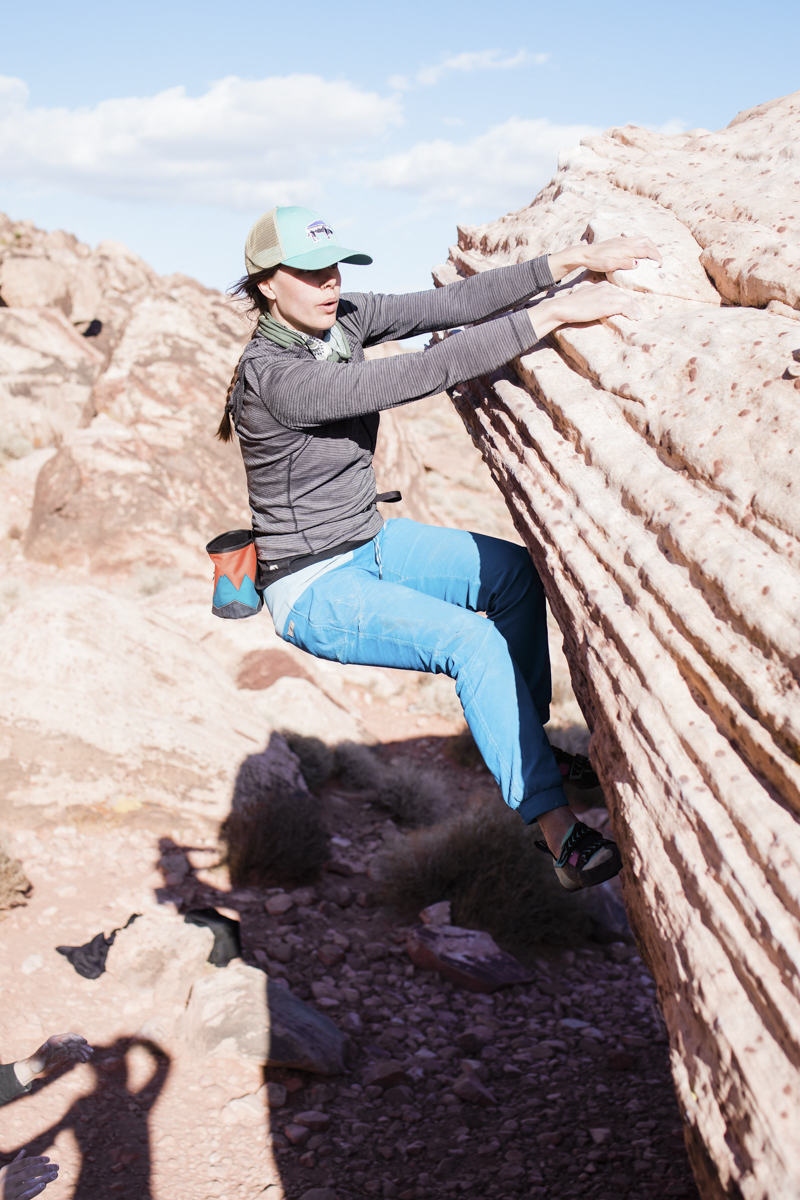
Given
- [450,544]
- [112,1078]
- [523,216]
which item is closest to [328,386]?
[450,544]

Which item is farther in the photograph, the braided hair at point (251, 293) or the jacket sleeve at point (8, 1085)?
the jacket sleeve at point (8, 1085)

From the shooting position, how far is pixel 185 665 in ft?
23.1

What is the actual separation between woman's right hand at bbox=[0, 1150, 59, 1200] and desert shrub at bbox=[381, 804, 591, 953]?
12.8 feet

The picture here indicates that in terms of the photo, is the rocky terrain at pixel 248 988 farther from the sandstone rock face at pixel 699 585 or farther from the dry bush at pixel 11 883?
the sandstone rock face at pixel 699 585

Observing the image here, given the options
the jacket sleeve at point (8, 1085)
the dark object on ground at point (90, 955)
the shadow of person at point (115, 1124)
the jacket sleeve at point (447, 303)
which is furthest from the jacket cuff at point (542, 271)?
the dark object on ground at point (90, 955)

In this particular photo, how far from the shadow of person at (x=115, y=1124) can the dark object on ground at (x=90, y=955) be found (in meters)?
0.47

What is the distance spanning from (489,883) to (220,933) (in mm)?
2005

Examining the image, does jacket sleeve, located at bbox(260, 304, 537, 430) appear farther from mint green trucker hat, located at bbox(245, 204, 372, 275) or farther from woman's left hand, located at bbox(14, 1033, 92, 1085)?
woman's left hand, located at bbox(14, 1033, 92, 1085)

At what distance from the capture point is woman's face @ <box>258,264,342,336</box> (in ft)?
10.2

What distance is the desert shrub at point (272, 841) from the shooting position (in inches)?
249

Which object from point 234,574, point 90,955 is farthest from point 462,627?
point 90,955

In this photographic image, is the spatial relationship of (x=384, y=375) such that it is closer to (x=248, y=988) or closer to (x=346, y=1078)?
(x=248, y=988)

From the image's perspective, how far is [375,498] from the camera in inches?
139

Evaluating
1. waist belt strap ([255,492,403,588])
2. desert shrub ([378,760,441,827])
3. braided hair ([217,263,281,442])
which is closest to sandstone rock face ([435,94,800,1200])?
waist belt strap ([255,492,403,588])
